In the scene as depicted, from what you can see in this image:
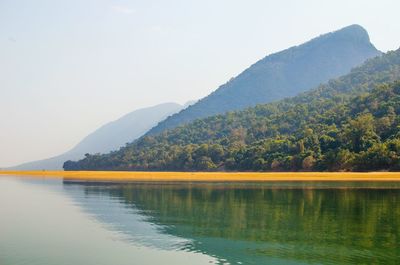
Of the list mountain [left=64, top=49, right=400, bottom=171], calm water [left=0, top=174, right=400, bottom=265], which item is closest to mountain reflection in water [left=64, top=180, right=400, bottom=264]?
calm water [left=0, top=174, right=400, bottom=265]

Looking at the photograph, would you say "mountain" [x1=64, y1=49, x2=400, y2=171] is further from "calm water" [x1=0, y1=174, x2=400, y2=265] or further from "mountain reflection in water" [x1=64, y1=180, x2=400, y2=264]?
"calm water" [x1=0, y1=174, x2=400, y2=265]

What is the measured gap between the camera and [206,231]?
3441 cm

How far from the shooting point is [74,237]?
3294 cm

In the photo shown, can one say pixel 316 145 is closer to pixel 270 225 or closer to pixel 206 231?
pixel 270 225

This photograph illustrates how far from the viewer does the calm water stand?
26.2 metres

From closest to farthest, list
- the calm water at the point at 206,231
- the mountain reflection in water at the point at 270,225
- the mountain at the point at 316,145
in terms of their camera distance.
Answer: the calm water at the point at 206,231
the mountain reflection in water at the point at 270,225
the mountain at the point at 316,145

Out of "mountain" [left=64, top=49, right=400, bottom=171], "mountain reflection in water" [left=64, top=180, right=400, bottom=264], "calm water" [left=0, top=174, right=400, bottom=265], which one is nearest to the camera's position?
"calm water" [left=0, top=174, right=400, bottom=265]

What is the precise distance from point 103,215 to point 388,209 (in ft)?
82.2

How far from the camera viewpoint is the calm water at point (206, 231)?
85.9 ft

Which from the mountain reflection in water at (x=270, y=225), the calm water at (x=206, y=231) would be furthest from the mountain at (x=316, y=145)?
the calm water at (x=206, y=231)

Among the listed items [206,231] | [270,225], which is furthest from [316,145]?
[206,231]

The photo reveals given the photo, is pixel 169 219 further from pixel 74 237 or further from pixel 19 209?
pixel 19 209

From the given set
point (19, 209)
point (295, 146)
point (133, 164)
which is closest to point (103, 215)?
point (19, 209)

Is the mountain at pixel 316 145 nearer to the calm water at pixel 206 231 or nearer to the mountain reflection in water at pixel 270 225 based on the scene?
the mountain reflection in water at pixel 270 225
